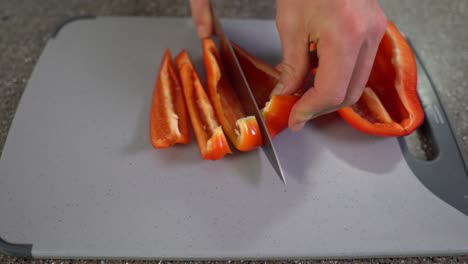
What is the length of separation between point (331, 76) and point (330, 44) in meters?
0.09

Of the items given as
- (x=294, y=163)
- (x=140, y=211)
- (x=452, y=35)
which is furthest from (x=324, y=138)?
(x=452, y=35)

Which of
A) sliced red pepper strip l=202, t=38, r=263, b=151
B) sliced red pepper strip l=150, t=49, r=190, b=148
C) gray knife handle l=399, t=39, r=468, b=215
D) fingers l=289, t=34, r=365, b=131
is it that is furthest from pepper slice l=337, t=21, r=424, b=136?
sliced red pepper strip l=150, t=49, r=190, b=148

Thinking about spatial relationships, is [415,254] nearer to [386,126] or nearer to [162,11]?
[386,126]

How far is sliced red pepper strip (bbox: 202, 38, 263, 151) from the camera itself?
134cm

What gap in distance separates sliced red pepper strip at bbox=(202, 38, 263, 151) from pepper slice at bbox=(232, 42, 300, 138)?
7 cm

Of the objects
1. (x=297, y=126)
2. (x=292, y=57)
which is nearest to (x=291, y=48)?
(x=292, y=57)

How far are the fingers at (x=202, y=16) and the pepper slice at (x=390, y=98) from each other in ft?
1.96

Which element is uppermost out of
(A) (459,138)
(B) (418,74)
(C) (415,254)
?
(B) (418,74)

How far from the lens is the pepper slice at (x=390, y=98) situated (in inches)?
55.4

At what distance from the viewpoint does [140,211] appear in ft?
4.21

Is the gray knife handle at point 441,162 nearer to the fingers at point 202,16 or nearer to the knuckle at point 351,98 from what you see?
the knuckle at point 351,98

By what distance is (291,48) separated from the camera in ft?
4.33

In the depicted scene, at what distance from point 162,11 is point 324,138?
101cm

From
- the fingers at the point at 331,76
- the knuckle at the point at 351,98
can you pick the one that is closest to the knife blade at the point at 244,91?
the fingers at the point at 331,76
